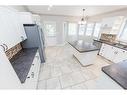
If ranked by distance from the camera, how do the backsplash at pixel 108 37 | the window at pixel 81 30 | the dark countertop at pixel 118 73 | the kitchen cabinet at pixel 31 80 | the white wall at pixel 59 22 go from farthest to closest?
the window at pixel 81 30
the white wall at pixel 59 22
the backsplash at pixel 108 37
the kitchen cabinet at pixel 31 80
the dark countertop at pixel 118 73

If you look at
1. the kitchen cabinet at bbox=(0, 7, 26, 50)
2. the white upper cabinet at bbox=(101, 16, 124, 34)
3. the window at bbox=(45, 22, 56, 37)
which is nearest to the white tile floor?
the kitchen cabinet at bbox=(0, 7, 26, 50)

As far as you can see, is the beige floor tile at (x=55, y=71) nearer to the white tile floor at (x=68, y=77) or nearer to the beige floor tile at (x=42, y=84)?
the white tile floor at (x=68, y=77)

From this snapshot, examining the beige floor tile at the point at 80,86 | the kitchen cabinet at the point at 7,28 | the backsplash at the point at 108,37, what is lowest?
the beige floor tile at the point at 80,86

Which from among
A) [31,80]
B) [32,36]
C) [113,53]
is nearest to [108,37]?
[113,53]

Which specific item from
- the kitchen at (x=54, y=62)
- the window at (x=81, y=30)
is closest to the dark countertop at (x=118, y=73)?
the kitchen at (x=54, y=62)

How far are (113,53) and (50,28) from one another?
443 cm

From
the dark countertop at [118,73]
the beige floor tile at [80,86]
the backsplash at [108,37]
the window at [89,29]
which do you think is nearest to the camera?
the dark countertop at [118,73]

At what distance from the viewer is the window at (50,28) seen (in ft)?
18.2

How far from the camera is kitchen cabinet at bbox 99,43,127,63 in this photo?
2.89 m

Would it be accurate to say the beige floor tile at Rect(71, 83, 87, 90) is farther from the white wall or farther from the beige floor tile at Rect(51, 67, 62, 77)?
the white wall

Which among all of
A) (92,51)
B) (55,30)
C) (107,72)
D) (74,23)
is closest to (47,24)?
(55,30)

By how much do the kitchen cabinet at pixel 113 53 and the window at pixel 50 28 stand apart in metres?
3.69
